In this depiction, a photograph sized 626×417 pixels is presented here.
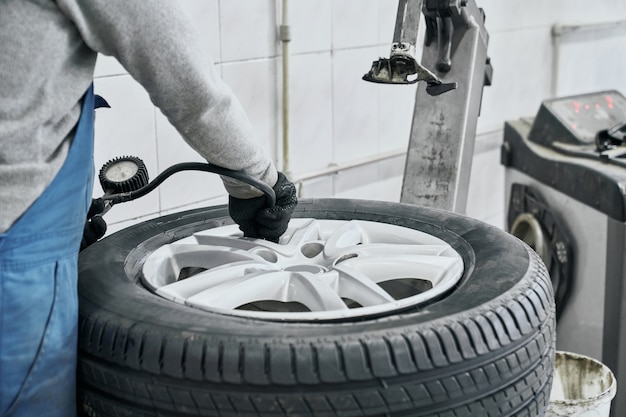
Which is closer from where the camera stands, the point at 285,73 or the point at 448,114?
the point at 448,114

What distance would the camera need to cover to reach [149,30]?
1029 millimetres

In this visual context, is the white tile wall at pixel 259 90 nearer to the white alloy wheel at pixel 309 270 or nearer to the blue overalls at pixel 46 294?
the white alloy wheel at pixel 309 270

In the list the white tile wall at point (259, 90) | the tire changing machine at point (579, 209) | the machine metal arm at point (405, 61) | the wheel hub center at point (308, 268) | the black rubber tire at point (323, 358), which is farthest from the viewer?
the white tile wall at point (259, 90)

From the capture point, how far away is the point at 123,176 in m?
1.43

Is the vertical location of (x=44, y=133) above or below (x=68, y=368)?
above

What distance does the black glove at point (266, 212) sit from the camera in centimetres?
141

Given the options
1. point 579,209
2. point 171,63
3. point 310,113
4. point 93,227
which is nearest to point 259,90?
point 310,113

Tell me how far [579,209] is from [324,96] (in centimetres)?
88

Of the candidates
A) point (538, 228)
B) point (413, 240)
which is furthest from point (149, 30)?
→ point (538, 228)

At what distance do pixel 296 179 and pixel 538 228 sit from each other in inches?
29.5

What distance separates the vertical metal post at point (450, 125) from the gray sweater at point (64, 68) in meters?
0.86

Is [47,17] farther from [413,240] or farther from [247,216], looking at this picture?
[413,240]

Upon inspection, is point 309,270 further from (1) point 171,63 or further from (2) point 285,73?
(2) point 285,73

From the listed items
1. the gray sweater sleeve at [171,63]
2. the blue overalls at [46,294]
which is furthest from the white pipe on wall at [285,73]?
the blue overalls at [46,294]
